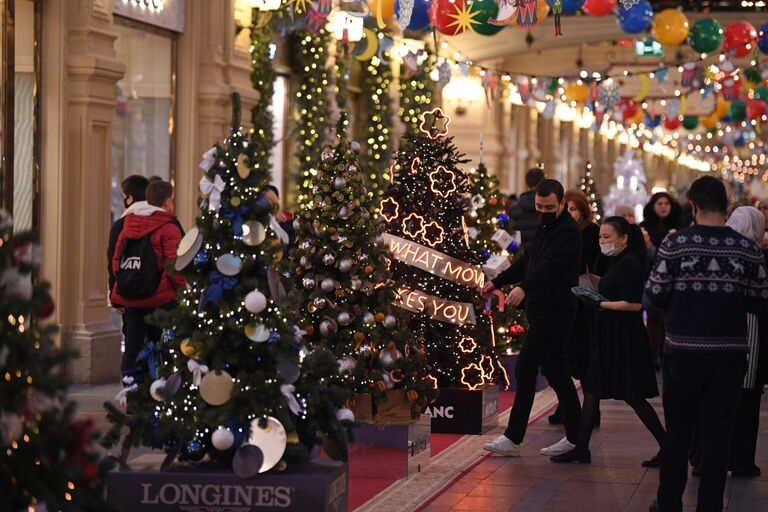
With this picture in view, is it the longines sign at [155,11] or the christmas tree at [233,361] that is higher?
the longines sign at [155,11]

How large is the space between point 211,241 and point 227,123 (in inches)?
355

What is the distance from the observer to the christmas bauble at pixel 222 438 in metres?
6.57

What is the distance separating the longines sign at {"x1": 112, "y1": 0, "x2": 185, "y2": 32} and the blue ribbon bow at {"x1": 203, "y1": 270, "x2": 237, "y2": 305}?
7425 mm

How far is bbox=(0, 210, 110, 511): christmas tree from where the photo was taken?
4309mm

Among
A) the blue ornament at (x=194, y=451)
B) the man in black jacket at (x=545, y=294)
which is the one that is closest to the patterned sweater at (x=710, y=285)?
the blue ornament at (x=194, y=451)

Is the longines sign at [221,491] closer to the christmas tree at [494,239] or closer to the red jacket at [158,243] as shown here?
the red jacket at [158,243]

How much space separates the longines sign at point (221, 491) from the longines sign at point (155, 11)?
7.81 m

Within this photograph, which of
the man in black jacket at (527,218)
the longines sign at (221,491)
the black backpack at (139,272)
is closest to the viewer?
the longines sign at (221,491)

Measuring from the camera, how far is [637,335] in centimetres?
892

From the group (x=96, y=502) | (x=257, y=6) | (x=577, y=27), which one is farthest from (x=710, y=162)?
(x=96, y=502)

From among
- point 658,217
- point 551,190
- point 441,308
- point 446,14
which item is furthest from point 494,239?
point 551,190

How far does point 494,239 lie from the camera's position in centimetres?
1364

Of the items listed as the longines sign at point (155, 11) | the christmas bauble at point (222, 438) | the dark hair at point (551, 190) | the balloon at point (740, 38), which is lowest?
the christmas bauble at point (222, 438)

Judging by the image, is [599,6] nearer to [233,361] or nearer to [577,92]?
[577,92]
